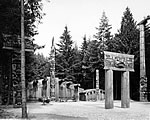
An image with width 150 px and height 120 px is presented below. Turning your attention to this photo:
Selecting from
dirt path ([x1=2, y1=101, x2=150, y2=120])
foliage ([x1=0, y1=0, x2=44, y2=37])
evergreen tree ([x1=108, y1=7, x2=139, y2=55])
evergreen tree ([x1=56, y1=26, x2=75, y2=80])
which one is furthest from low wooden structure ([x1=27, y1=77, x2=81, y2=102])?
foliage ([x1=0, y1=0, x2=44, y2=37])

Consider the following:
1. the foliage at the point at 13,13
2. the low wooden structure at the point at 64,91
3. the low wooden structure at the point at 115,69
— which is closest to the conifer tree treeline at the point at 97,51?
the low wooden structure at the point at 64,91

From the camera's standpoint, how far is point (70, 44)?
156ft

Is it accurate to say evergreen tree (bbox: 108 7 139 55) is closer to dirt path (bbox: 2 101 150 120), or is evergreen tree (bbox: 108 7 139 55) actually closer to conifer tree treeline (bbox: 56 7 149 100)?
conifer tree treeline (bbox: 56 7 149 100)

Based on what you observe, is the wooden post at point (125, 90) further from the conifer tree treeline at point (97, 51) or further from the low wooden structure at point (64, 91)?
the conifer tree treeline at point (97, 51)

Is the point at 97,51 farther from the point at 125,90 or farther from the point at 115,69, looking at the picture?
the point at 115,69

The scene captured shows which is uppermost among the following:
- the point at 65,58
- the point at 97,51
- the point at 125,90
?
the point at 97,51

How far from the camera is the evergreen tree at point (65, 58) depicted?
45.0 meters

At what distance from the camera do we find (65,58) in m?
46.3

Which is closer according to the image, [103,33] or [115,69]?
[115,69]

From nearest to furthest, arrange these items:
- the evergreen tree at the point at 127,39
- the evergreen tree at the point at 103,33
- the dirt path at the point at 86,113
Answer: the dirt path at the point at 86,113, the evergreen tree at the point at 127,39, the evergreen tree at the point at 103,33

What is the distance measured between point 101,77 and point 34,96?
14.4 m

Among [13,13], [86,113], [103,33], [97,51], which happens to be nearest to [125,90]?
[86,113]

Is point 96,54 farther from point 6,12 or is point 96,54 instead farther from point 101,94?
point 6,12

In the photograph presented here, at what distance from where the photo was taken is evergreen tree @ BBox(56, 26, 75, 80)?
44969mm
